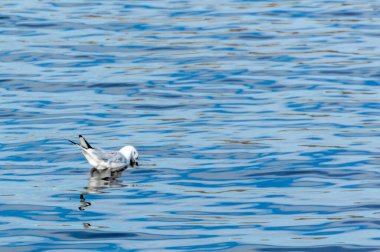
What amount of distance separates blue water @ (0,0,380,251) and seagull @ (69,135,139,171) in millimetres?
187

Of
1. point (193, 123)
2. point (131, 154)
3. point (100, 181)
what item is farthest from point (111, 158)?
point (193, 123)

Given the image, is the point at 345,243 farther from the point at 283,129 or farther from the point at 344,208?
the point at 283,129

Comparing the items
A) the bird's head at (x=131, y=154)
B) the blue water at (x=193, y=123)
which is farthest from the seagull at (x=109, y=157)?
the blue water at (x=193, y=123)

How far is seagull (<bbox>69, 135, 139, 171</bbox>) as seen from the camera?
1559 cm

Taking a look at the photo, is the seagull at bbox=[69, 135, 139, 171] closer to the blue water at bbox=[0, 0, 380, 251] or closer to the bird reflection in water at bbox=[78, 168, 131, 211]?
the bird reflection in water at bbox=[78, 168, 131, 211]

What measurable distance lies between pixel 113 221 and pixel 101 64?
977 cm

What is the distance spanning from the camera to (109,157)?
15.7 meters

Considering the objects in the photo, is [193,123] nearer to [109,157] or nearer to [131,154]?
[131,154]

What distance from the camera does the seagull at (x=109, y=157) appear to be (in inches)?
614

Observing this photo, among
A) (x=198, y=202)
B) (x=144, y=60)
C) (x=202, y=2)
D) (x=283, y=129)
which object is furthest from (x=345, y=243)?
(x=202, y=2)

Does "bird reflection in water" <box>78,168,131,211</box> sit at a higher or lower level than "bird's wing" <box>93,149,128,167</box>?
lower

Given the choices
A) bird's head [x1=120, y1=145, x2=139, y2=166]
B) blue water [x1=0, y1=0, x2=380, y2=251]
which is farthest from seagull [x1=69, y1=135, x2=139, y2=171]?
blue water [x1=0, y1=0, x2=380, y2=251]

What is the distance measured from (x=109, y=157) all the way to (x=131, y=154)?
1.12ft

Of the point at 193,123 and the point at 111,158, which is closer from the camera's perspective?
the point at 111,158
